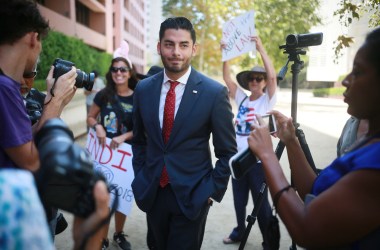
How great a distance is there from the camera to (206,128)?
2.39 metres

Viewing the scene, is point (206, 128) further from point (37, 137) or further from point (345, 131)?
point (37, 137)

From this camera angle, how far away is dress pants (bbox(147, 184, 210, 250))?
235 centimetres

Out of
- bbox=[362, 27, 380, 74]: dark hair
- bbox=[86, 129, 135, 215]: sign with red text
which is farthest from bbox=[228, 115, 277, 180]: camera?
bbox=[86, 129, 135, 215]: sign with red text

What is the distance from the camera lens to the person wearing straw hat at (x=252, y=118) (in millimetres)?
3461

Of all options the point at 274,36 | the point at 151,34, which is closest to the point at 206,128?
the point at 274,36

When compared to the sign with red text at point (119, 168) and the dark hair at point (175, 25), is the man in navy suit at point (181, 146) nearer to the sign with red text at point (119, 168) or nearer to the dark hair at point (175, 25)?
the dark hair at point (175, 25)

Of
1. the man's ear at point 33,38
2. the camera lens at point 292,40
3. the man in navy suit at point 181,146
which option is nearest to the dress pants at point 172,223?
the man in navy suit at point 181,146

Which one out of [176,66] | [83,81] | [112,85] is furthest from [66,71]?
[112,85]

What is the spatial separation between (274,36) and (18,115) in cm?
1187

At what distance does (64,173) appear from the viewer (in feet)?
2.64

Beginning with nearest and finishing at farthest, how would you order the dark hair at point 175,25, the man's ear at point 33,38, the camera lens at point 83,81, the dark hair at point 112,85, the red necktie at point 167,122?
the man's ear at point 33,38 → the camera lens at point 83,81 → the red necktie at point 167,122 → the dark hair at point 175,25 → the dark hair at point 112,85

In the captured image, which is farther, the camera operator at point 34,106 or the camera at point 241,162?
the camera operator at point 34,106

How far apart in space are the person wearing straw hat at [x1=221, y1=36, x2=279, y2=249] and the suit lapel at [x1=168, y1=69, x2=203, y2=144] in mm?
1155

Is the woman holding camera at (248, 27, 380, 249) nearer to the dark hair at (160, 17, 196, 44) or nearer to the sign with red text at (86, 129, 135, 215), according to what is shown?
the dark hair at (160, 17, 196, 44)
